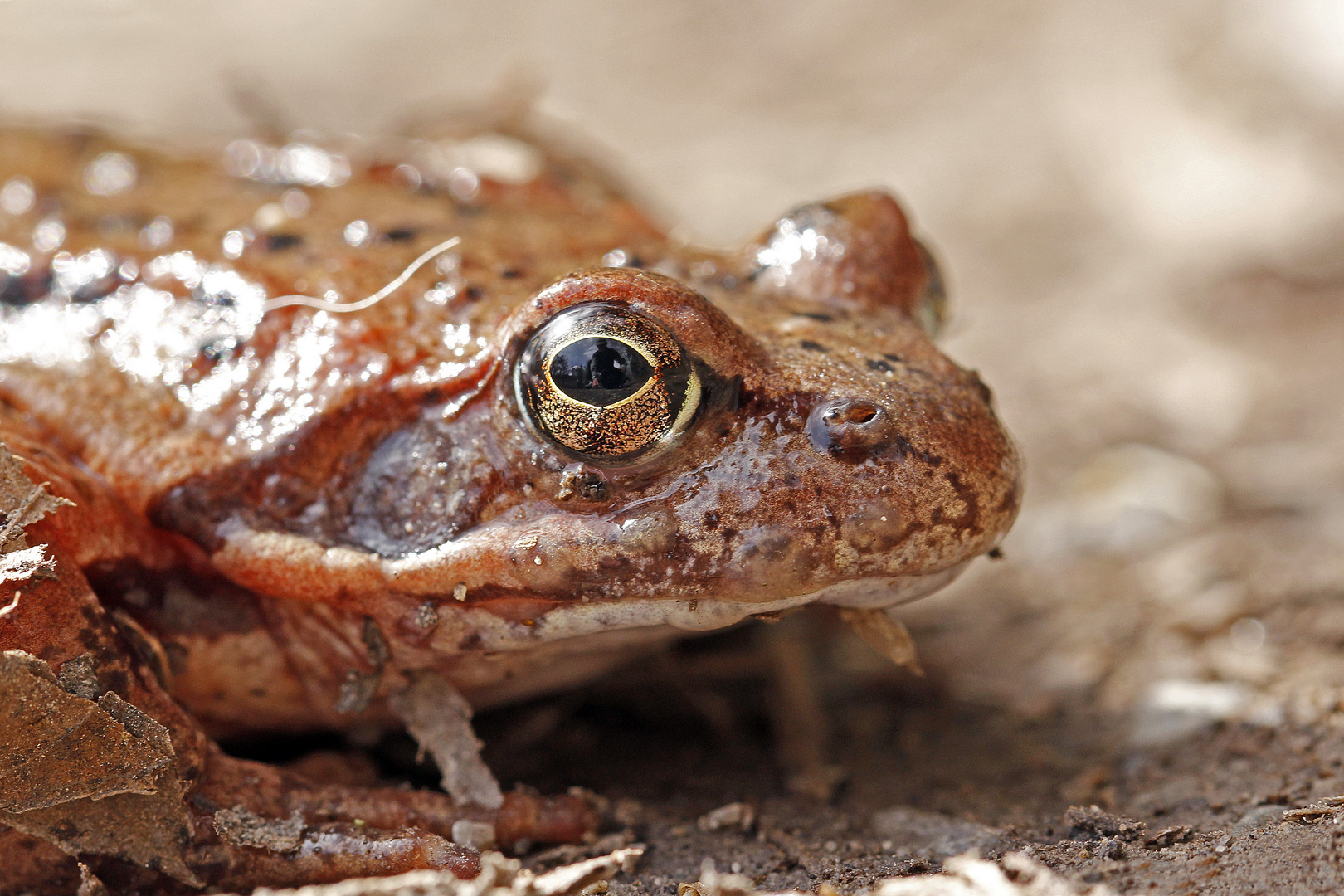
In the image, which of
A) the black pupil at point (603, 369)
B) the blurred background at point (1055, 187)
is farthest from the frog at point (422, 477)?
the blurred background at point (1055, 187)

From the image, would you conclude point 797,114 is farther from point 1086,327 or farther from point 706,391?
point 706,391

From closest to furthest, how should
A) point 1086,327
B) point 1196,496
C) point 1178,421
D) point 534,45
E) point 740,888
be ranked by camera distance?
point 740,888, point 1196,496, point 1178,421, point 1086,327, point 534,45

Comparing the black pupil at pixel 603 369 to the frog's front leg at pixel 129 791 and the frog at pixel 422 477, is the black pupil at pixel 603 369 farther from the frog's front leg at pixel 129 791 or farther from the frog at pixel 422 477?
the frog's front leg at pixel 129 791

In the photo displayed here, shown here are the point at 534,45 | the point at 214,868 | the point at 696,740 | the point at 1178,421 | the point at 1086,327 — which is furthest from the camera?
the point at 534,45

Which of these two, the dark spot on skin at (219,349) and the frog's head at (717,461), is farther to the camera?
the dark spot on skin at (219,349)

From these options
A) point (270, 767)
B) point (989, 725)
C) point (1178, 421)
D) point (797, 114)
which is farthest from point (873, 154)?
point (270, 767)

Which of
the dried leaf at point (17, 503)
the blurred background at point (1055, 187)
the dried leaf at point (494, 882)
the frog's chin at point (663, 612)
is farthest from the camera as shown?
the blurred background at point (1055, 187)
